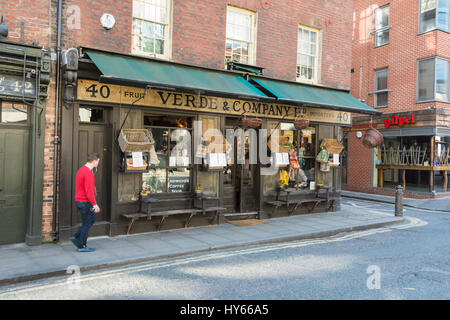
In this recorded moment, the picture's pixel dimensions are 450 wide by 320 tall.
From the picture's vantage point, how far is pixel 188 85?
344 inches

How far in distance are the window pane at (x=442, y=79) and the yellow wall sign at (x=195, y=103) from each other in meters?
6.92

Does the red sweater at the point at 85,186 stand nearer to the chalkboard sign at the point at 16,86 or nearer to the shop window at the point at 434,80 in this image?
A: the chalkboard sign at the point at 16,86

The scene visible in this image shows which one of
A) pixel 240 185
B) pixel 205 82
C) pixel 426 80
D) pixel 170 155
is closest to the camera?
pixel 205 82

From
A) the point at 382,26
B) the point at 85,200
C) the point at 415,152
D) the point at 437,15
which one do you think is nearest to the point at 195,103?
the point at 85,200

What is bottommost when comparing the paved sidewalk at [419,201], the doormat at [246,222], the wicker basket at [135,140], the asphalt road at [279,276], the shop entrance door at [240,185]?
the asphalt road at [279,276]

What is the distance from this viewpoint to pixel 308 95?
11750 mm

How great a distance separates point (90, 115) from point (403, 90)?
605 inches

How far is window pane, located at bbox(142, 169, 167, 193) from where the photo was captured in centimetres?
951

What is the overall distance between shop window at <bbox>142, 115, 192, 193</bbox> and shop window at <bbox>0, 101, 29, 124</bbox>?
104 inches

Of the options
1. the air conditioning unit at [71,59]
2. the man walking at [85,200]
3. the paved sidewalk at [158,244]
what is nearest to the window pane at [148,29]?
the air conditioning unit at [71,59]

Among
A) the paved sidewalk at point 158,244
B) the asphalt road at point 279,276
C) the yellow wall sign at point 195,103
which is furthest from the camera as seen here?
the yellow wall sign at point 195,103

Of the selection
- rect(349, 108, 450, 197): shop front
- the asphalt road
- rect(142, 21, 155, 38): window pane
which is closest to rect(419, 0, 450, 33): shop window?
rect(349, 108, 450, 197): shop front

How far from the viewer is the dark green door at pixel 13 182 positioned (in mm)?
7789

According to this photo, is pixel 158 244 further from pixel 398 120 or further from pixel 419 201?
pixel 398 120
